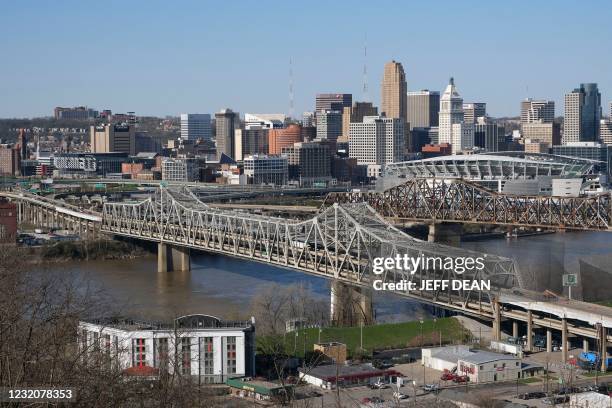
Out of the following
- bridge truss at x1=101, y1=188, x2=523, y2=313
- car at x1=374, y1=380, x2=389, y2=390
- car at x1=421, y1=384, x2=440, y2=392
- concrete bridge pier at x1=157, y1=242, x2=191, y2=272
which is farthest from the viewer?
concrete bridge pier at x1=157, y1=242, x2=191, y2=272

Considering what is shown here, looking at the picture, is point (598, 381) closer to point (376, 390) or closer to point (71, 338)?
point (376, 390)

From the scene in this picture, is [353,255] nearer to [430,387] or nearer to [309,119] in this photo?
[430,387]

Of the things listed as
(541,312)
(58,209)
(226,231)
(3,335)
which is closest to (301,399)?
(541,312)

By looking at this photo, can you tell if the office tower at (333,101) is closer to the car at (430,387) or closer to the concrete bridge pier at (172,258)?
the concrete bridge pier at (172,258)

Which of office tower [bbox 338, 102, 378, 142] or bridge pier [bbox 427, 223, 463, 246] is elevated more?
office tower [bbox 338, 102, 378, 142]

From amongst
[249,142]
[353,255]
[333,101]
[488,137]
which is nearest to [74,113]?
[333,101]

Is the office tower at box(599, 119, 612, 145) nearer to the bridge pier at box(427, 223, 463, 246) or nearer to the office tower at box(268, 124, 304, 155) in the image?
the office tower at box(268, 124, 304, 155)

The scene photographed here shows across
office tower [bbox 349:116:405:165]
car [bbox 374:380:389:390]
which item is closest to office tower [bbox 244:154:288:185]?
office tower [bbox 349:116:405:165]
